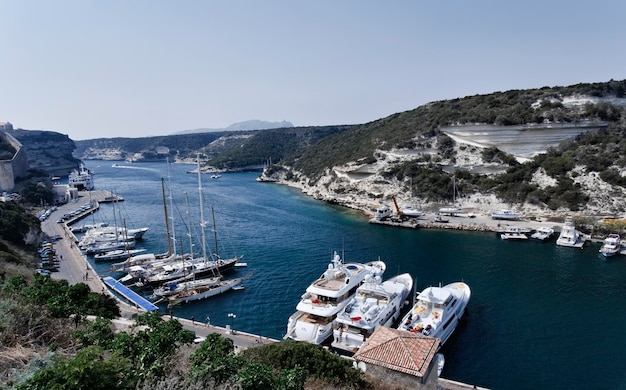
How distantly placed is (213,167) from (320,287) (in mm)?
126840

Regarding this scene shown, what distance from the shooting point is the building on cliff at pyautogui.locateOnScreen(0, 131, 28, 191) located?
77.2 m

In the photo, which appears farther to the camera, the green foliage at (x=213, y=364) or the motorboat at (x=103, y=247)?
the motorboat at (x=103, y=247)

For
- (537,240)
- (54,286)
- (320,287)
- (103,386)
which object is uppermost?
(103,386)

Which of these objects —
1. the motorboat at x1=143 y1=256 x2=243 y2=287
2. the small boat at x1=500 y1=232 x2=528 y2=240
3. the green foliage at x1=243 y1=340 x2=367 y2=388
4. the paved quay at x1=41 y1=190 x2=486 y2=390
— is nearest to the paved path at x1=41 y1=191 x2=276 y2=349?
the paved quay at x1=41 y1=190 x2=486 y2=390

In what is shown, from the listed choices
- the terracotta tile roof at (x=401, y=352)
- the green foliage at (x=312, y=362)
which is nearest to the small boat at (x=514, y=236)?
the terracotta tile roof at (x=401, y=352)

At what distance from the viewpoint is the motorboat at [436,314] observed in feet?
74.3

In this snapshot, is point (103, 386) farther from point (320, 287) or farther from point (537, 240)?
point (537, 240)

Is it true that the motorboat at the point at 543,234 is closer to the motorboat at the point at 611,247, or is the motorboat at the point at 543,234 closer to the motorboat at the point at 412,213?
the motorboat at the point at 611,247

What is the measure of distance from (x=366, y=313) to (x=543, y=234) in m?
32.7

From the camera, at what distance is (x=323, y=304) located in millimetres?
25469

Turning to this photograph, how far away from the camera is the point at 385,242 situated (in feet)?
152

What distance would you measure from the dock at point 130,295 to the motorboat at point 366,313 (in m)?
14.4

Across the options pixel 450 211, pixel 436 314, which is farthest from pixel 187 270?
pixel 450 211

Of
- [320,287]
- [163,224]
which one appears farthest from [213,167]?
[320,287]
